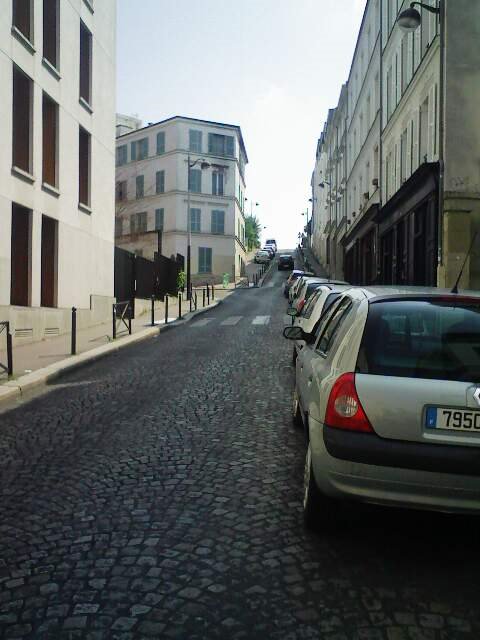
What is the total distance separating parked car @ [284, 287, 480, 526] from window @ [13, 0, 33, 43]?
14.9 m

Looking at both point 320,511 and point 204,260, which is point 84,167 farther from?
point 204,260

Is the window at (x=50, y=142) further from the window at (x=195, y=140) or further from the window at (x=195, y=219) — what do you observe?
the window at (x=195, y=140)

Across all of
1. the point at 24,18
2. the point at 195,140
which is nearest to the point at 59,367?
the point at 24,18

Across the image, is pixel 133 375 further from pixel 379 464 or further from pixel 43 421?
pixel 379 464

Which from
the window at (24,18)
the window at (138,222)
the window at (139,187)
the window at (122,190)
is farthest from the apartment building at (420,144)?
the window at (122,190)

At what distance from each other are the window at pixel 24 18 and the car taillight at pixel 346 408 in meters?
15.1

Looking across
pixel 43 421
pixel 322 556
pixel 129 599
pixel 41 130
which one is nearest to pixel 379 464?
pixel 322 556

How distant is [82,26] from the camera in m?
19.5

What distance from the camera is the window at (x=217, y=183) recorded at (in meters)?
58.4

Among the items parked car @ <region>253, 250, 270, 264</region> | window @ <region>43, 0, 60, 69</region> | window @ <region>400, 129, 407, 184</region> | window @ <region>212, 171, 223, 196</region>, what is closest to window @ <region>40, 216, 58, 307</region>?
window @ <region>43, 0, 60, 69</region>

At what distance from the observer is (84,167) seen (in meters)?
20.2

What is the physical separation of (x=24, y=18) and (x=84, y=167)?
536 cm

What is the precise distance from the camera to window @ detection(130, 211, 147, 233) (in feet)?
193

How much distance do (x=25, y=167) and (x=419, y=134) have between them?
11932 millimetres
